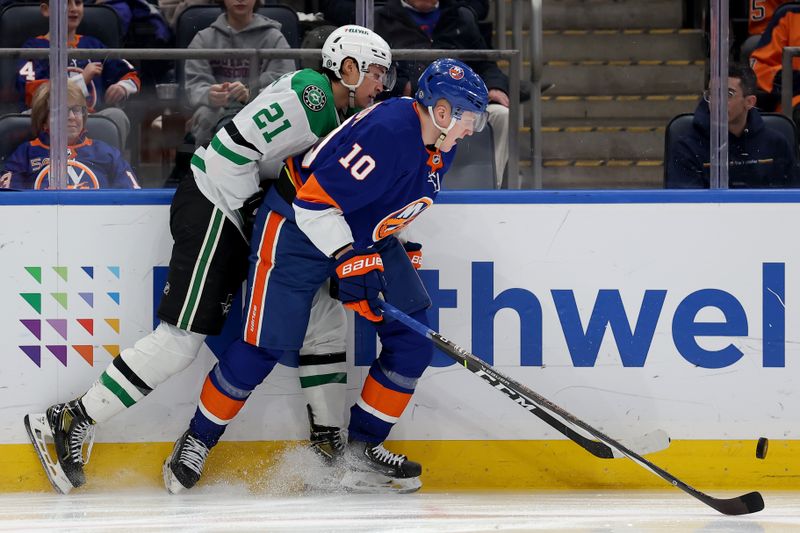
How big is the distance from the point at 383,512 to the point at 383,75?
111cm

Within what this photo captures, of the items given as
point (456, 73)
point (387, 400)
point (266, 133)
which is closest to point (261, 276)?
point (266, 133)

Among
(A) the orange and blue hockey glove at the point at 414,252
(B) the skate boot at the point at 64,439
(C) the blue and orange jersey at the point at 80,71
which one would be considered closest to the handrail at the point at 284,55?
(C) the blue and orange jersey at the point at 80,71

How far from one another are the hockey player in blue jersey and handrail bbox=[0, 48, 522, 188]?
329 mm

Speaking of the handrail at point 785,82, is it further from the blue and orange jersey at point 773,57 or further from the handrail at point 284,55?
the handrail at point 284,55

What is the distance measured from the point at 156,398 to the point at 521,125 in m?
1.24

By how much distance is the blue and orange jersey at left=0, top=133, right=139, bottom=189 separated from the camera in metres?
3.48

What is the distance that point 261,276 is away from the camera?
325 centimetres

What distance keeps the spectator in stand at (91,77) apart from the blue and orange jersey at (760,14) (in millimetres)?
1674

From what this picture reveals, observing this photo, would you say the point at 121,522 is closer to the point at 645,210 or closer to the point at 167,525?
the point at 167,525

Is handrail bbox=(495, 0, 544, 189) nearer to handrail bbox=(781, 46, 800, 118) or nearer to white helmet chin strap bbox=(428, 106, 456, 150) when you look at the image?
white helmet chin strap bbox=(428, 106, 456, 150)

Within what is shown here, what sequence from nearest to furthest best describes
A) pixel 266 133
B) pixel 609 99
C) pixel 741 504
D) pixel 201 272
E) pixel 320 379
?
1. pixel 741 504
2. pixel 266 133
3. pixel 201 272
4. pixel 320 379
5. pixel 609 99

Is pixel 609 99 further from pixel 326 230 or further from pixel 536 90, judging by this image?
pixel 326 230

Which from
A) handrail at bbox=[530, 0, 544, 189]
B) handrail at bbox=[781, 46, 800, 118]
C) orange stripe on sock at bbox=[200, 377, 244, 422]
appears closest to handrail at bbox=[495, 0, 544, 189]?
handrail at bbox=[530, 0, 544, 189]

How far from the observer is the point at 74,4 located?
3.53 m
